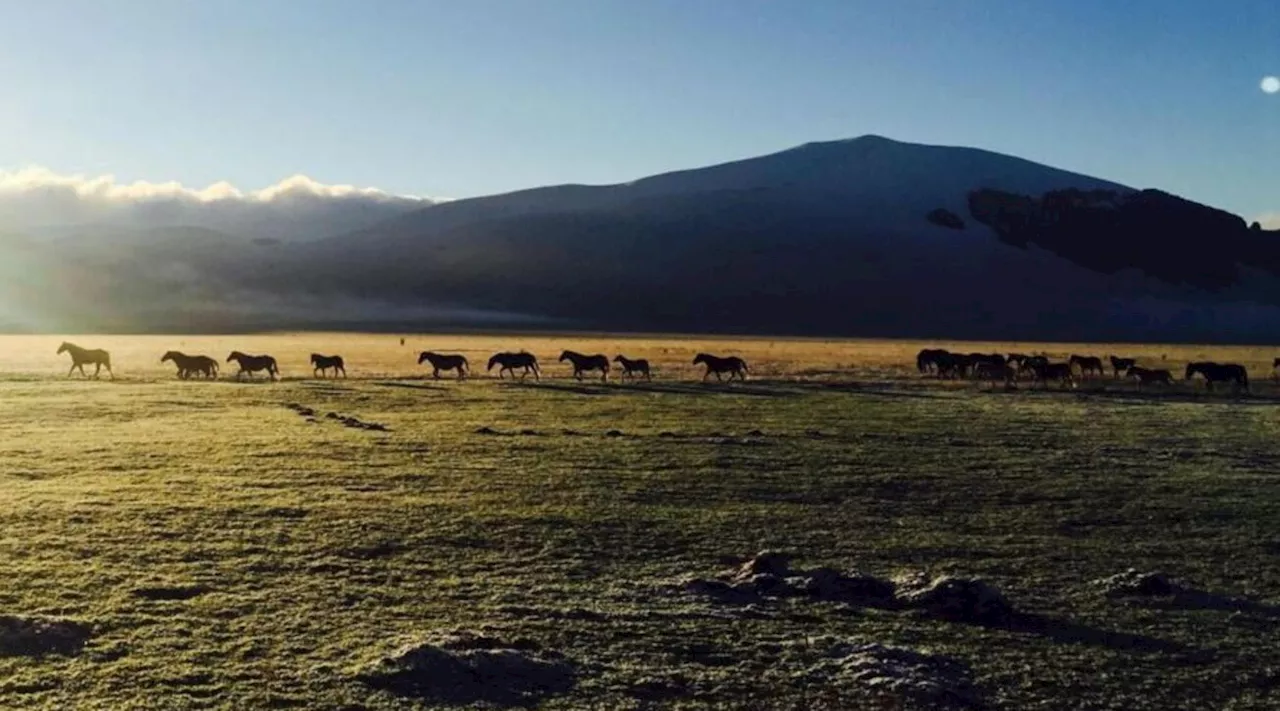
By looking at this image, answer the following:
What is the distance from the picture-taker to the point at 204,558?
13.3 meters

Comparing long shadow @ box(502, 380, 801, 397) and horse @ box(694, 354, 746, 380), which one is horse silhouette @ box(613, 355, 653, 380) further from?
horse @ box(694, 354, 746, 380)

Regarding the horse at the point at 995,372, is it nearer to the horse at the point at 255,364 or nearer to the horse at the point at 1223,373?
the horse at the point at 1223,373

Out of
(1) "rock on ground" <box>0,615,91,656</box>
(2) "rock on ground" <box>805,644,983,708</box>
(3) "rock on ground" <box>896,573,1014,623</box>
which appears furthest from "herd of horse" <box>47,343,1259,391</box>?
(2) "rock on ground" <box>805,644,983,708</box>

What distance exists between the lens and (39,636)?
403 inches

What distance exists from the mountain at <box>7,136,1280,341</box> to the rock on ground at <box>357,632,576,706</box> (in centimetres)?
11165

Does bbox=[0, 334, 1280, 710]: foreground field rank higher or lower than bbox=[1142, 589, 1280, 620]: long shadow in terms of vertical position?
higher

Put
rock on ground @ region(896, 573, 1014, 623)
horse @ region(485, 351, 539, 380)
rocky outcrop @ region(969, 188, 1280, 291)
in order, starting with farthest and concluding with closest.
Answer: rocky outcrop @ region(969, 188, 1280, 291), horse @ region(485, 351, 539, 380), rock on ground @ region(896, 573, 1014, 623)

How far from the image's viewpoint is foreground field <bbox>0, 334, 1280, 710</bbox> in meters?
9.98

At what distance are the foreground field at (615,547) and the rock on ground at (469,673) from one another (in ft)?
0.34

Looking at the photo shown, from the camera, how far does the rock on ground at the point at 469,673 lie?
372 inches

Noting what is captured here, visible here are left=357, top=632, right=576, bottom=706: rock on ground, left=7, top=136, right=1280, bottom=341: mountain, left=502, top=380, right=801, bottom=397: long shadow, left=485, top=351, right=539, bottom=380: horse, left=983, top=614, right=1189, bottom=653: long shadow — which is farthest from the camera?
left=7, top=136, right=1280, bottom=341: mountain

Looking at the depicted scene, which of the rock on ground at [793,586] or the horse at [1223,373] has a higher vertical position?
the horse at [1223,373]

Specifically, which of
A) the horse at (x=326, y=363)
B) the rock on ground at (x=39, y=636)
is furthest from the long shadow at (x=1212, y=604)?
the horse at (x=326, y=363)

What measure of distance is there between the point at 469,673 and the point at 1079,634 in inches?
239
